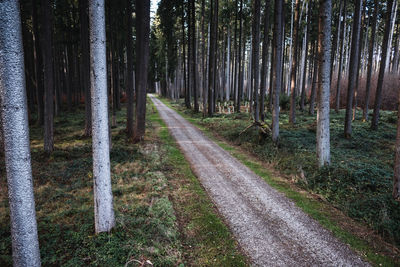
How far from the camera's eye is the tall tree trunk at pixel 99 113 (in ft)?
14.8

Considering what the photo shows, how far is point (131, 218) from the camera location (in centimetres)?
591

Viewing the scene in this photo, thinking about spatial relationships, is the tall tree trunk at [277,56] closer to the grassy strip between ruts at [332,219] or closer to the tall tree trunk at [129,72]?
the grassy strip between ruts at [332,219]

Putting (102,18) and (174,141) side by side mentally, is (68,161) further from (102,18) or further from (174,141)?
(102,18)

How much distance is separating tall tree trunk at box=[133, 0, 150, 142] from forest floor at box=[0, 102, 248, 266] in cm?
374

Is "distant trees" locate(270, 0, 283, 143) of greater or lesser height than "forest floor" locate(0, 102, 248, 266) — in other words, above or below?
above

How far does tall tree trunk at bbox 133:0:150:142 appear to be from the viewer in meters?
13.3

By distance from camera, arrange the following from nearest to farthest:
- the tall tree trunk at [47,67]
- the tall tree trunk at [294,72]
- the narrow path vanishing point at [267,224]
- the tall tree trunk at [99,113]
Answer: the tall tree trunk at [99,113]
the narrow path vanishing point at [267,224]
the tall tree trunk at [47,67]
the tall tree trunk at [294,72]

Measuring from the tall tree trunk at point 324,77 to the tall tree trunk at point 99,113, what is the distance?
796cm

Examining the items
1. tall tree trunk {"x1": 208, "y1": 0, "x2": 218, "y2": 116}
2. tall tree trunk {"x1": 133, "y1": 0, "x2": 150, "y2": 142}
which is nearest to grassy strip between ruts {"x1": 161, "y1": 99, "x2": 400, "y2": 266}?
tall tree trunk {"x1": 133, "y1": 0, "x2": 150, "y2": 142}

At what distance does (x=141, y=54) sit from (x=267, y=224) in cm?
1168

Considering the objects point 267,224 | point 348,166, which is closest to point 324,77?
point 348,166

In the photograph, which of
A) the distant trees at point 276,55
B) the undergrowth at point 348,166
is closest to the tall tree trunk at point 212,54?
the undergrowth at point 348,166

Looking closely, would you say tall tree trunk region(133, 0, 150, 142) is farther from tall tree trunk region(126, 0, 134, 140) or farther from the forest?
tall tree trunk region(126, 0, 134, 140)

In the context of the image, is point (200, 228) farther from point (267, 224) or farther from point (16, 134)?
point (16, 134)
